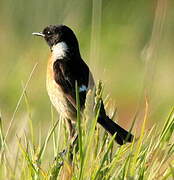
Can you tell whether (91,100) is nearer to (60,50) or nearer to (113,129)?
(113,129)

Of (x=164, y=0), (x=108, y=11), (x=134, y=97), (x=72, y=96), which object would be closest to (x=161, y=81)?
(x=134, y=97)

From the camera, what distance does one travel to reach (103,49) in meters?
8.34

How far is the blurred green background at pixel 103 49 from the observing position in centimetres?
663

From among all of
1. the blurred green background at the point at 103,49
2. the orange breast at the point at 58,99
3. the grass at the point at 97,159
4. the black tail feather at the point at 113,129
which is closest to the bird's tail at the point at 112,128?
the black tail feather at the point at 113,129

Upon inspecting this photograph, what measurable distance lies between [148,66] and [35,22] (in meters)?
4.49

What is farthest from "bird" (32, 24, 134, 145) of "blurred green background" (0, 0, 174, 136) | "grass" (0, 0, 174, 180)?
"blurred green background" (0, 0, 174, 136)

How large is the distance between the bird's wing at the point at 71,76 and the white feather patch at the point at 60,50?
4.8 inches

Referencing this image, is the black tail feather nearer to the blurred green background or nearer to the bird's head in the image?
the bird's head

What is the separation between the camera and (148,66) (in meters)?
2.86

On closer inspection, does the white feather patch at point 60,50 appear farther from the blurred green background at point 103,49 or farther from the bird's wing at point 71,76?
the blurred green background at point 103,49

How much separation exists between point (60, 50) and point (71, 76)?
356 mm

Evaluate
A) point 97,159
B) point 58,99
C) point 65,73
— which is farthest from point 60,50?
point 97,159

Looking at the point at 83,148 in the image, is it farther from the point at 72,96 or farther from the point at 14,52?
the point at 14,52

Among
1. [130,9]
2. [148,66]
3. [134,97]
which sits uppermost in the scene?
[148,66]
